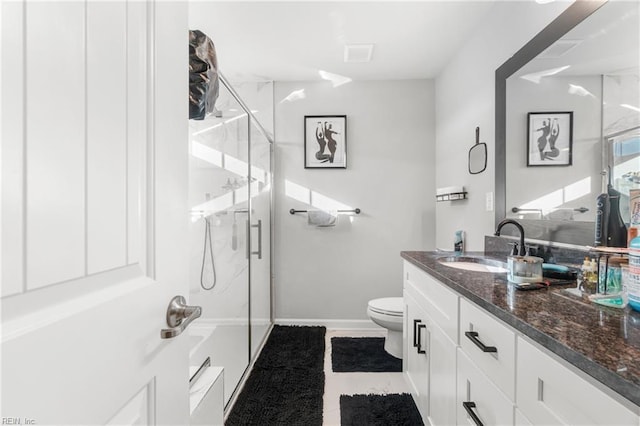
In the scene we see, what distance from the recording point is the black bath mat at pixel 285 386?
1.68m

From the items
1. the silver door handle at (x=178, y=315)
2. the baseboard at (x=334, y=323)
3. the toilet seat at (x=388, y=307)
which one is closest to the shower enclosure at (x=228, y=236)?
the baseboard at (x=334, y=323)

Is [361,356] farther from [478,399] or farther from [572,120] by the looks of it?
[572,120]

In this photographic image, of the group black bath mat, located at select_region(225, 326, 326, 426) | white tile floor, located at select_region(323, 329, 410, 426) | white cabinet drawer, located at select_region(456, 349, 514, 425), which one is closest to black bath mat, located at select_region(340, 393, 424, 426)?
white tile floor, located at select_region(323, 329, 410, 426)

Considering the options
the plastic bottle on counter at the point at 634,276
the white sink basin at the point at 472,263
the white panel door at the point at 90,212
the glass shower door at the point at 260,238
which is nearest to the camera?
the white panel door at the point at 90,212

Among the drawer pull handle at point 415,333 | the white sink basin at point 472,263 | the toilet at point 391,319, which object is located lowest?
the toilet at point 391,319

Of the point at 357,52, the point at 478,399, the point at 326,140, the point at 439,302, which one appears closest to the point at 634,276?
the point at 478,399

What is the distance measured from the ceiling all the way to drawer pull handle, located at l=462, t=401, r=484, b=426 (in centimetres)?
208

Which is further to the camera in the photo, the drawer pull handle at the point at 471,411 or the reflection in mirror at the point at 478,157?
the reflection in mirror at the point at 478,157

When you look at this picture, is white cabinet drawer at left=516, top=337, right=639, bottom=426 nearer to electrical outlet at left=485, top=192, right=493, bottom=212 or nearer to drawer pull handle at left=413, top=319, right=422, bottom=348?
drawer pull handle at left=413, top=319, right=422, bottom=348

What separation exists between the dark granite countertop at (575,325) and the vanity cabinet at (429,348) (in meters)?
0.22

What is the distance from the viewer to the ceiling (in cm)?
193

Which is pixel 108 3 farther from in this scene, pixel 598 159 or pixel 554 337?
pixel 598 159

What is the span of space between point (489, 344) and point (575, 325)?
0.25 metres

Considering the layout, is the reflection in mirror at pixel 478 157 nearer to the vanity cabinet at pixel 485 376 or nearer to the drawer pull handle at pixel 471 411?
the vanity cabinet at pixel 485 376
